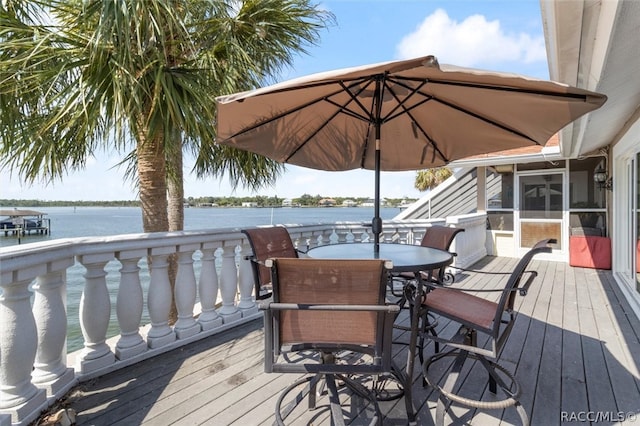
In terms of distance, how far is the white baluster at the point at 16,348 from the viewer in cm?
156

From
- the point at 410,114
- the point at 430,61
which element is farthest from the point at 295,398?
the point at 410,114

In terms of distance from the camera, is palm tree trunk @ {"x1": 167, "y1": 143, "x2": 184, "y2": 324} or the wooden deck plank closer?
the wooden deck plank

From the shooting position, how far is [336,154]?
3459mm

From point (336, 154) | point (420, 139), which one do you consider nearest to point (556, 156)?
point (420, 139)

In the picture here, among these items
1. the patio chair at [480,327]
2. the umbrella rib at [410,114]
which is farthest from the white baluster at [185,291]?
the umbrella rib at [410,114]

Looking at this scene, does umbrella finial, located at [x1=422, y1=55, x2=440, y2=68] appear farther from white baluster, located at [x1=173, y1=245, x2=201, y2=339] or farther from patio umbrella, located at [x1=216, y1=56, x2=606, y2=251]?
white baluster, located at [x1=173, y1=245, x2=201, y2=339]

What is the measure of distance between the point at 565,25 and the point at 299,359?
2.77 m

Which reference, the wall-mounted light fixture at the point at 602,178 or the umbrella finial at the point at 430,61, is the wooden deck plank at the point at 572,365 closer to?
the umbrella finial at the point at 430,61

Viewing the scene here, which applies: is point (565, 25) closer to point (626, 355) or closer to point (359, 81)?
point (359, 81)

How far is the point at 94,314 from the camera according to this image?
208 centimetres

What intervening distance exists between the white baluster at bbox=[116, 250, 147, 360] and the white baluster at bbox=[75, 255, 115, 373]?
0.37 feet

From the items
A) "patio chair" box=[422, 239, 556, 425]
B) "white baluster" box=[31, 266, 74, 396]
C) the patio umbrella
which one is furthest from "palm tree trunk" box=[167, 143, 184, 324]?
"patio chair" box=[422, 239, 556, 425]

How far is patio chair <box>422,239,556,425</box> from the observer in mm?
1643

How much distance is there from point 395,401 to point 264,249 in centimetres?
141
